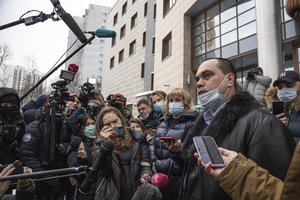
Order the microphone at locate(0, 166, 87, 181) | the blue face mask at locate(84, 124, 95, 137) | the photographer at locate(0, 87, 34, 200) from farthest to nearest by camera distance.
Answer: the blue face mask at locate(84, 124, 95, 137) → the photographer at locate(0, 87, 34, 200) → the microphone at locate(0, 166, 87, 181)

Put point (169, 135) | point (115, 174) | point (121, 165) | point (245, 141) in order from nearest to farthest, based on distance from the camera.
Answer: point (245, 141) < point (115, 174) < point (121, 165) < point (169, 135)

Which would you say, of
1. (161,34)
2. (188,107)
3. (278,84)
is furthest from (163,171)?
(161,34)

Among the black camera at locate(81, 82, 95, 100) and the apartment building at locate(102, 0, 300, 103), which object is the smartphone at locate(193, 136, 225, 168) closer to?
the black camera at locate(81, 82, 95, 100)

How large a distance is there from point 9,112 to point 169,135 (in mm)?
1907

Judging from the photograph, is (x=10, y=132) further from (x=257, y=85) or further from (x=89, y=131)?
(x=257, y=85)

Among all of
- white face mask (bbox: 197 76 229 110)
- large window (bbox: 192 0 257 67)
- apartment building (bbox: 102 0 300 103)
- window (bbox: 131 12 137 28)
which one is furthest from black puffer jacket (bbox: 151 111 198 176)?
window (bbox: 131 12 137 28)

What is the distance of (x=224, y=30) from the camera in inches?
522

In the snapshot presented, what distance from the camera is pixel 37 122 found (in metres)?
3.57

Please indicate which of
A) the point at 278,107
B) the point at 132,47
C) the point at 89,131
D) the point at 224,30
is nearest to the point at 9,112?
the point at 89,131

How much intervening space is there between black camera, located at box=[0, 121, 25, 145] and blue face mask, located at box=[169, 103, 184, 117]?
192cm

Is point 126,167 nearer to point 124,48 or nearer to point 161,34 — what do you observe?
point 161,34

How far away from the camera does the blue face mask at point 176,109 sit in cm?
395

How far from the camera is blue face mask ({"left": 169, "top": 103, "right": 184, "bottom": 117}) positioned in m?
3.95

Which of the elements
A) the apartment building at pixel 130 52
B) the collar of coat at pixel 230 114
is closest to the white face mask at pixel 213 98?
the collar of coat at pixel 230 114
